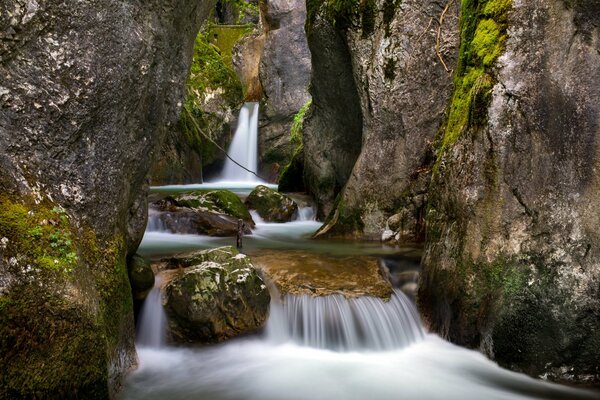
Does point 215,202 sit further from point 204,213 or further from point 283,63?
point 283,63

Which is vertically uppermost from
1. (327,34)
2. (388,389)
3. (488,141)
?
(327,34)

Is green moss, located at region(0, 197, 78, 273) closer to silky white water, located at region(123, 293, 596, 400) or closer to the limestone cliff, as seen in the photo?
silky white water, located at region(123, 293, 596, 400)

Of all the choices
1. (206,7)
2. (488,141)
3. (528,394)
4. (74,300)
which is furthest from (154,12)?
(528,394)

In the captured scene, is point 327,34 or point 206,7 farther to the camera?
point 327,34

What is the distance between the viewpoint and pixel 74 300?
10.4 ft

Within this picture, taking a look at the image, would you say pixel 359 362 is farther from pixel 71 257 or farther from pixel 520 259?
pixel 71 257

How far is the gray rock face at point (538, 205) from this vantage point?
4.11 metres

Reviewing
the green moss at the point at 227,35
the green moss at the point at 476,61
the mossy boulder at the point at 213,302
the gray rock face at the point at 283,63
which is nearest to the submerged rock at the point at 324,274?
the mossy boulder at the point at 213,302

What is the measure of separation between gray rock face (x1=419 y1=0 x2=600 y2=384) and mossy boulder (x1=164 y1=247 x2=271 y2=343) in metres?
2.12

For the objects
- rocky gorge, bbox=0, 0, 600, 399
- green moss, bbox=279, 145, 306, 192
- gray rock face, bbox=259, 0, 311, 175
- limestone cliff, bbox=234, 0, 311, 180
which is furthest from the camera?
gray rock face, bbox=259, 0, 311, 175

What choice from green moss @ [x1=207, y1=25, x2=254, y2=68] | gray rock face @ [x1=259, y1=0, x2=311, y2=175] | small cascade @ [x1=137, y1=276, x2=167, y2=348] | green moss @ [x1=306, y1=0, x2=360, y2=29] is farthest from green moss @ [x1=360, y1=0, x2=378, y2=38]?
green moss @ [x1=207, y1=25, x2=254, y2=68]

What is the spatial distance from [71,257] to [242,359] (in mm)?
2178

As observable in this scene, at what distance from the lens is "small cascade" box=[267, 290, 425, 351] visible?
5.16 m

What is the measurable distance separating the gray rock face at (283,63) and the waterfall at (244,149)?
2.16ft
